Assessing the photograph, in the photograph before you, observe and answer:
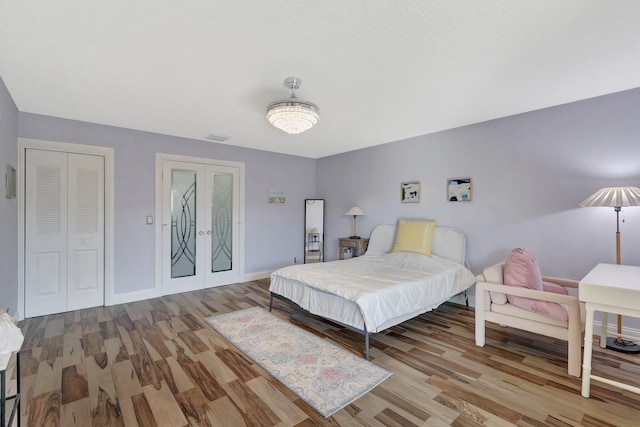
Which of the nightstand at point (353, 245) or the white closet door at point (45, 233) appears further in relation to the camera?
the nightstand at point (353, 245)

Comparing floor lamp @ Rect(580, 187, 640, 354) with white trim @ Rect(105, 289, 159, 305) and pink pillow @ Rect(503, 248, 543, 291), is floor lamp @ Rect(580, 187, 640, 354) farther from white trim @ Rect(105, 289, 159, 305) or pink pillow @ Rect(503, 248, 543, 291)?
white trim @ Rect(105, 289, 159, 305)

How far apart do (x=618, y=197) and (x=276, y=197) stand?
4.71 m

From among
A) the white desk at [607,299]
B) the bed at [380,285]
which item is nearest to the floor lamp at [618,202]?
the white desk at [607,299]

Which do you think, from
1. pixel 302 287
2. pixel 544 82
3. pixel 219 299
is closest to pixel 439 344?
pixel 302 287

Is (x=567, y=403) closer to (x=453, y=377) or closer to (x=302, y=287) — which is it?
(x=453, y=377)

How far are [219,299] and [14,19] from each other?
3.49 meters

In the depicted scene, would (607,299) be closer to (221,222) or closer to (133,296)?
(221,222)

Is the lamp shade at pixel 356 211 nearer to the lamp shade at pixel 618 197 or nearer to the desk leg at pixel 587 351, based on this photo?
the lamp shade at pixel 618 197

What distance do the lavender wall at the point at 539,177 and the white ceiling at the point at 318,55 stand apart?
29 cm

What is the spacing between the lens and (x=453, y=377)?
7.28ft

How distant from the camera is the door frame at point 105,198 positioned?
332cm

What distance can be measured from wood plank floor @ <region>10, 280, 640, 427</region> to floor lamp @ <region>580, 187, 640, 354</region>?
151 millimetres

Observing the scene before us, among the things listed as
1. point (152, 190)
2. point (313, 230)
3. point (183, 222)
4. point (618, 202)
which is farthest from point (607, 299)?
point (152, 190)

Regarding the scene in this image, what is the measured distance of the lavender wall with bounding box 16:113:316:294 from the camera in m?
3.79
